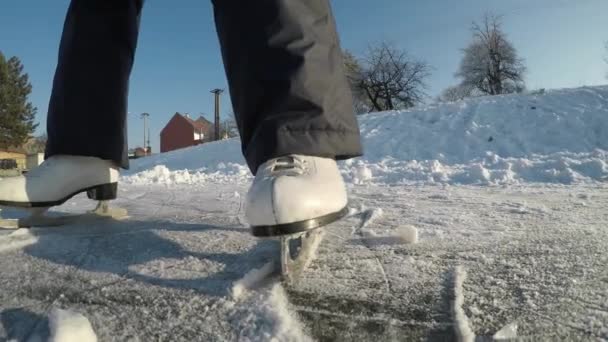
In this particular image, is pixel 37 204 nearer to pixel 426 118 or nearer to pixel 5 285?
pixel 5 285

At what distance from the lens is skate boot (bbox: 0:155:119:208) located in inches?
45.5

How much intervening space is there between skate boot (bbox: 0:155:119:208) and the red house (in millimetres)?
32786

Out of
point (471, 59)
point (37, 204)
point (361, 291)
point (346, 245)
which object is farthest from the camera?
point (471, 59)

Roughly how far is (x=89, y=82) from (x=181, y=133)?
34.6 metres

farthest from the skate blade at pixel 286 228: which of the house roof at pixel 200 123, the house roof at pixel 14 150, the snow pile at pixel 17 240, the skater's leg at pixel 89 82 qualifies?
the house roof at pixel 200 123

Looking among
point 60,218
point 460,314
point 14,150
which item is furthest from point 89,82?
point 14,150

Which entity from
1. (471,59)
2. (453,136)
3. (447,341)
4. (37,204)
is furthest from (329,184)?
(471,59)

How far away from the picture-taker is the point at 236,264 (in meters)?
0.83

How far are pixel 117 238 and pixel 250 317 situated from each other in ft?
2.24

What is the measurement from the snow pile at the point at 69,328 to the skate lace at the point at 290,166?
413mm

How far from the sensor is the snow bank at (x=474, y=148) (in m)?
3.60

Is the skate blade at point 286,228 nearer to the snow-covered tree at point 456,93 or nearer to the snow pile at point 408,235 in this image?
the snow pile at point 408,235

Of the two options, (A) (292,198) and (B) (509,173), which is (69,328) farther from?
(B) (509,173)

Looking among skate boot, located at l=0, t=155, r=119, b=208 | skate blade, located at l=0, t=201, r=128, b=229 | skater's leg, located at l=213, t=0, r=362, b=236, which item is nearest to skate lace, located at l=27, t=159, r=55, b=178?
skate boot, located at l=0, t=155, r=119, b=208
